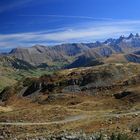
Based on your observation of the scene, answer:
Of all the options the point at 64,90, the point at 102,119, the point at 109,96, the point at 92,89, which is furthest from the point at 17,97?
the point at 102,119

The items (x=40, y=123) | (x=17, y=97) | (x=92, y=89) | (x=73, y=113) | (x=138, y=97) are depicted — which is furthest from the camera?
(x=17, y=97)

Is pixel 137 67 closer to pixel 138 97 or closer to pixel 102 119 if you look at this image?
pixel 138 97

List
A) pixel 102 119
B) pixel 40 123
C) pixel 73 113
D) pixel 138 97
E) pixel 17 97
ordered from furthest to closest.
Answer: pixel 17 97, pixel 138 97, pixel 73 113, pixel 40 123, pixel 102 119

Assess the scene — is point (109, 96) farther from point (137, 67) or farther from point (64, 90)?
point (137, 67)

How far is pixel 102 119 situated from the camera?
280ft

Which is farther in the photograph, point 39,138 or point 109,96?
point 109,96

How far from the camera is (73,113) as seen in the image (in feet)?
326

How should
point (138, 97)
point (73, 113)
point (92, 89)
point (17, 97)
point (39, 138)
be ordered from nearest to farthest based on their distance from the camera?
point (39, 138) → point (73, 113) → point (138, 97) → point (92, 89) → point (17, 97)

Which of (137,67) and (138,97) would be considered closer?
(138,97)

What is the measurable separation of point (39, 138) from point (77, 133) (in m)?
7.12

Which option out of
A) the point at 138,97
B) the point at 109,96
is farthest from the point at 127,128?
the point at 109,96

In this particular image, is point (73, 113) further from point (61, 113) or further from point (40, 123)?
point (40, 123)

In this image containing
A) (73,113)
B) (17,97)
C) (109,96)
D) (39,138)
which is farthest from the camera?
(17,97)

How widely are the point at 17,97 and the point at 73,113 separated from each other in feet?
167
